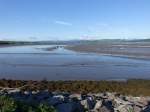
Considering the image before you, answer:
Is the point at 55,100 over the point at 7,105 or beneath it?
beneath

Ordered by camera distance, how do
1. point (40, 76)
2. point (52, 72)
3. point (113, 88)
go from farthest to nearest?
point (52, 72) → point (40, 76) → point (113, 88)

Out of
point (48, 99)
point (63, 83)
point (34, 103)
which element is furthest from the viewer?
point (63, 83)

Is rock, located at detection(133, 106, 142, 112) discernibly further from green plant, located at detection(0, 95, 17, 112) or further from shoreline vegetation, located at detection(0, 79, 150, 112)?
green plant, located at detection(0, 95, 17, 112)

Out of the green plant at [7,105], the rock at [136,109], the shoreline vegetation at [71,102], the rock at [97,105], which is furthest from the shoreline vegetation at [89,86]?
the green plant at [7,105]

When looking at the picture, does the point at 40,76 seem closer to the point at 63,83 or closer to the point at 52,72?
the point at 52,72

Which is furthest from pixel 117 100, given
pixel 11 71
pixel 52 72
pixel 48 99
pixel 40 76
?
pixel 11 71

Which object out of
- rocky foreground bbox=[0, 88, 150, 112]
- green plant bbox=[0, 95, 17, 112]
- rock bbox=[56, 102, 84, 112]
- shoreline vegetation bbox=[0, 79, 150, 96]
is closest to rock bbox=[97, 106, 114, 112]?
rocky foreground bbox=[0, 88, 150, 112]

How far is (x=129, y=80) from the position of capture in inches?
762

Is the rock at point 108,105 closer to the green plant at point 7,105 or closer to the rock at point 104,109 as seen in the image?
the rock at point 104,109

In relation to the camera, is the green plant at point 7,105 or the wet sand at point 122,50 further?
the wet sand at point 122,50

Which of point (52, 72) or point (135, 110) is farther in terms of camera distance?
point (52, 72)

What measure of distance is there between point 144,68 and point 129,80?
5.73 metres

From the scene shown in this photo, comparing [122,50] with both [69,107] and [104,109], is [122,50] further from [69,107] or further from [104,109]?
[69,107]

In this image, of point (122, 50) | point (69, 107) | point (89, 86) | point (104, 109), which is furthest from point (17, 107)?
point (122, 50)
